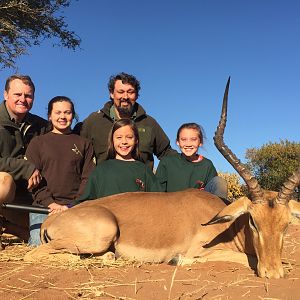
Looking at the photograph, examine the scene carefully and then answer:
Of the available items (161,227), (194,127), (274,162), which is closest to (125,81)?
(194,127)

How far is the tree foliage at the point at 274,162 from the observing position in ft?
87.0

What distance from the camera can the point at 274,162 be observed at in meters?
27.5

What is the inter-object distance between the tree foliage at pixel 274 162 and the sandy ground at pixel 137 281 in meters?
22.3

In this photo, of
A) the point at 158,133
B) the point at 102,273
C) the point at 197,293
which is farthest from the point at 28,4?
the point at 197,293

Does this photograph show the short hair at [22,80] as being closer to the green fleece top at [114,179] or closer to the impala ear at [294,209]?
the green fleece top at [114,179]

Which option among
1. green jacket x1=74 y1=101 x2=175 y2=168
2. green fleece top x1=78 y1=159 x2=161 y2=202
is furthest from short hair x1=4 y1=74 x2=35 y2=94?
green fleece top x1=78 y1=159 x2=161 y2=202

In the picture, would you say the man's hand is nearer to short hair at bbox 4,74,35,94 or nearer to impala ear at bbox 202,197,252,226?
short hair at bbox 4,74,35,94

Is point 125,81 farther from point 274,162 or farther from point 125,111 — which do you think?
point 274,162

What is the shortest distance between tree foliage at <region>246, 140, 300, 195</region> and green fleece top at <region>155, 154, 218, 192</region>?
20.1 metres

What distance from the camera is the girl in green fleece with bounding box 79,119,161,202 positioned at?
6.14 m

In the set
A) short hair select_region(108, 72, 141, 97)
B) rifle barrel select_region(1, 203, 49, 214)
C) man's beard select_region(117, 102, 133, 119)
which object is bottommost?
rifle barrel select_region(1, 203, 49, 214)

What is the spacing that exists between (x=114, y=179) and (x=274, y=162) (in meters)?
22.8

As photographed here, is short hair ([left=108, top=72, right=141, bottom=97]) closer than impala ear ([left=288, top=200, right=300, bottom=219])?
No

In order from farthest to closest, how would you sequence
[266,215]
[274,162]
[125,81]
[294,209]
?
[274,162]
[125,81]
[294,209]
[266,215]
